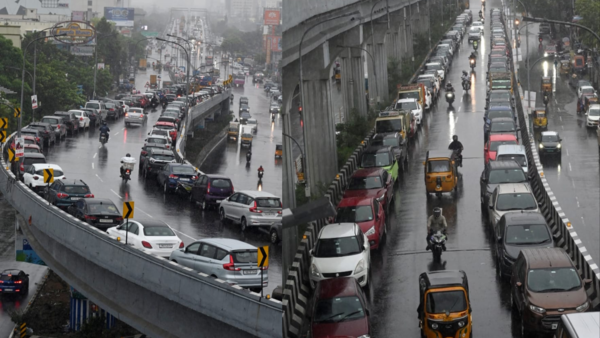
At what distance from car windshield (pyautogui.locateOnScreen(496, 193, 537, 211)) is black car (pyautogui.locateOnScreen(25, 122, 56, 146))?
20634 millimetres

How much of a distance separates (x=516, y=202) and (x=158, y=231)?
1215 cm

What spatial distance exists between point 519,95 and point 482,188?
123ft

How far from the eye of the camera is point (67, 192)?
109 ft

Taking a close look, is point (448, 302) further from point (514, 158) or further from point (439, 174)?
point (514, 158)

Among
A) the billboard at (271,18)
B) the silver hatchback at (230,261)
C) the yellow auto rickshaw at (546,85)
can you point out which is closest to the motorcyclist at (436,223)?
the silver hatchback at (230,261)

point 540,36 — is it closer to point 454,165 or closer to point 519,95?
point 519,95

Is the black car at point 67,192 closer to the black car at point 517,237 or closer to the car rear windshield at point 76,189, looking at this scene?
the car rear windshield at point 76,189

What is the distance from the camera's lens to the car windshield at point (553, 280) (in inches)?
816

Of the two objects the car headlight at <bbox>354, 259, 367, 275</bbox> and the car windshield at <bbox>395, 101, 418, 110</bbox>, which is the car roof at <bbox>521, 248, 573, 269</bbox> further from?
the car windshield at <bbox>395, 101, 418, 110</bbox>

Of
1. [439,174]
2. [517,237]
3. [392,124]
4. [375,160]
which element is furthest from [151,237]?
[392,124]

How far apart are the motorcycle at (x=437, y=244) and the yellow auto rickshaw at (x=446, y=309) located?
7315mm

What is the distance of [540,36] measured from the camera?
112 m

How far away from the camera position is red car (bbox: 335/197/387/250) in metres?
Result: 28.7

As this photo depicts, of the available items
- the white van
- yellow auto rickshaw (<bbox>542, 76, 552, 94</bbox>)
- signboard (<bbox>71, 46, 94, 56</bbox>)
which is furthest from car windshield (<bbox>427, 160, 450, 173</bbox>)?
yellow auto rickshaw (<bbox>542, 76, 552, 94</bbox>)
